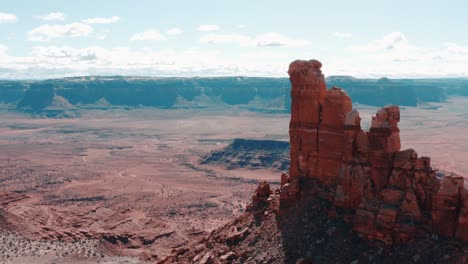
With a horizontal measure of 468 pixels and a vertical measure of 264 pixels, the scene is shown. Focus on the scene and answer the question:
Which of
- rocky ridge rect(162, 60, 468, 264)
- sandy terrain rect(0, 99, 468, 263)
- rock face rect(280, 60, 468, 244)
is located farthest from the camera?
sandy terrain rect(0, 99, 468, 263)

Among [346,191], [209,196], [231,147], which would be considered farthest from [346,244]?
[231,147]

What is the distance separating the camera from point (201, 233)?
76.5 metres

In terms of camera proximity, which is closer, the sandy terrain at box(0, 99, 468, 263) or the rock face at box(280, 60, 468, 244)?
the rock face at box(280, 60, 468, 244)

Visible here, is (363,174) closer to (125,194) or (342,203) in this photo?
(342,203)

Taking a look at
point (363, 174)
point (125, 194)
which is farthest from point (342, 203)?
point (125, 194)

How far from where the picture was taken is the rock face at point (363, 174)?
97.1ft

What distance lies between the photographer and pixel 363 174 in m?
33.2

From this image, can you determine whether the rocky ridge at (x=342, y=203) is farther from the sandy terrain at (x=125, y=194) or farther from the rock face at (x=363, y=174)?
the sandy terrain at (x=125, y=194)

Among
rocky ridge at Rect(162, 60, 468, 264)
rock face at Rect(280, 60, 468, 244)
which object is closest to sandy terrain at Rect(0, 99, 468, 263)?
rocky ridge at Rect(162, 60, 468, 264)

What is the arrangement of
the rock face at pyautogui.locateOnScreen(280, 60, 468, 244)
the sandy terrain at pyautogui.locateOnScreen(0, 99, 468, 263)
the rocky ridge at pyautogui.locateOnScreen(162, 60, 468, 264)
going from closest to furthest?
the rocky ridge at pyautogui.locateOnScreen(162, 60, 468, 264), the rock face at pyautogui.locateOnScreen(280, 60, 468, 244), the sandy terrain at pyautogui.locateOnScreen(0, 99, 468, 263)

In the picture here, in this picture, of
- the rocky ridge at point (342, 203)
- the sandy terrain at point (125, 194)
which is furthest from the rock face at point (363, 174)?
the sandy terrain at point (125, 194)

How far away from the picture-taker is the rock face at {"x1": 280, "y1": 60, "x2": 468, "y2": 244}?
29609 millimetres

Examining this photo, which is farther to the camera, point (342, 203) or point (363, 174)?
point (342, 203)

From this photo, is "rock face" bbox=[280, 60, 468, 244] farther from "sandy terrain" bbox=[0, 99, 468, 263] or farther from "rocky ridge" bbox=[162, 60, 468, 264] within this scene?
"sandy terrain" bbox=[0, 99, 468, 263]
